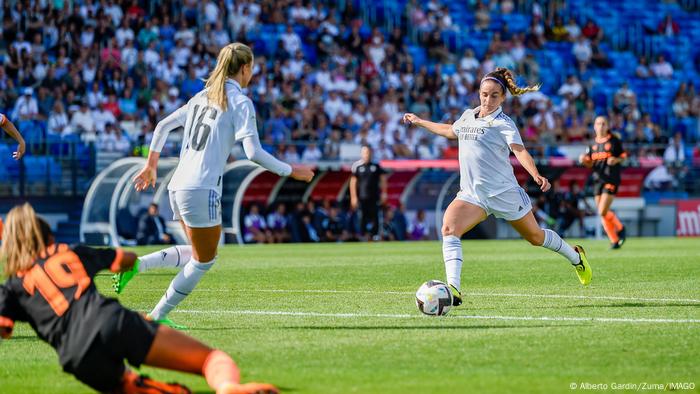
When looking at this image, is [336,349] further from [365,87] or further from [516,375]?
[365,87]

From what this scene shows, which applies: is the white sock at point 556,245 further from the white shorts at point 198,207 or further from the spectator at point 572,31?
the spectator at point 572,31

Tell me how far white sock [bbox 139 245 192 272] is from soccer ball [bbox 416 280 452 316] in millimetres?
2162

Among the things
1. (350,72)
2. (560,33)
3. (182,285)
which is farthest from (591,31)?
(182,285)

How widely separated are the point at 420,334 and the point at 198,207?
2.02 m

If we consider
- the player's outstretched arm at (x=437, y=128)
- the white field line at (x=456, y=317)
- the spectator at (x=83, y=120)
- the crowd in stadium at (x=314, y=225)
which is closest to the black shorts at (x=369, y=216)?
the crowd in stadium at (x=314, y=225)

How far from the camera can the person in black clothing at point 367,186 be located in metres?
28.7

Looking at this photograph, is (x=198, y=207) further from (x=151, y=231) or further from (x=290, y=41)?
(x=290, y=41)

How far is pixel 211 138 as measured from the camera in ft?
32.7

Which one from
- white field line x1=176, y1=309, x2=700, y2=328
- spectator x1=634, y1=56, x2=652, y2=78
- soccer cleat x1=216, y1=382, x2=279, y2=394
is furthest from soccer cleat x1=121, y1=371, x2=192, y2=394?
spectator x1=634, y1=56, x2=652, y2=78

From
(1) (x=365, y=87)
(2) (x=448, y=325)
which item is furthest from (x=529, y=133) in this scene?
(2) (x=448, y=325)

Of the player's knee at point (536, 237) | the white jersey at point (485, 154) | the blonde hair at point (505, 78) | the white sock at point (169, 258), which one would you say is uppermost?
the blonde hair at point (505, 78)

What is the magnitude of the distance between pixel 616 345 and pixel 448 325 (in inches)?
72.4

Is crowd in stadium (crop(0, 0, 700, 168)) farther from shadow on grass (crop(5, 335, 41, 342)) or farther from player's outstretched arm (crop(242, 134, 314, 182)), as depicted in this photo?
player's outstretched arm (crop(242, 134, 314, 182))

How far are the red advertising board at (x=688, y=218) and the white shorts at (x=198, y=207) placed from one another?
89.0ft
